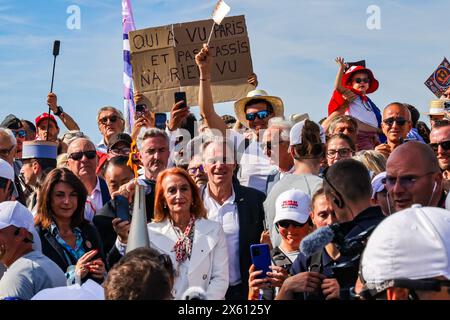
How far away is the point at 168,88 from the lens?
9961mm

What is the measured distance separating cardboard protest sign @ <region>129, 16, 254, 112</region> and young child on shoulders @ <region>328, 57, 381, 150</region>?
1046 mm

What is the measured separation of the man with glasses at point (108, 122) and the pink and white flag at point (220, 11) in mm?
2279

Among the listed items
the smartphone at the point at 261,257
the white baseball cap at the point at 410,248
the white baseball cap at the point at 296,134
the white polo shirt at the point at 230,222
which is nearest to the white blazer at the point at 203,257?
the white polo shirt at the point at 230,222

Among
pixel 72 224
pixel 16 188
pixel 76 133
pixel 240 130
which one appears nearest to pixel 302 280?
pixel 72 224

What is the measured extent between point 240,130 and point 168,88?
92cm

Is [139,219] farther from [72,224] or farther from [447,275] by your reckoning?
[447,275]

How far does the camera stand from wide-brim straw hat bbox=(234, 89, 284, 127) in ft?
29.9

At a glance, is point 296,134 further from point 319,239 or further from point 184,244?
point 319,239

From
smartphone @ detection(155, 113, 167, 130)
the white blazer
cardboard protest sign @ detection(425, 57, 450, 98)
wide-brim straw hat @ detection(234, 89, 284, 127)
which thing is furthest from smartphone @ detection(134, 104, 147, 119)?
cardboard protest sign @ detection(425, 57, 450, 98)

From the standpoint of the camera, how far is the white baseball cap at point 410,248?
2963 mm

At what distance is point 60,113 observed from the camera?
477 inches

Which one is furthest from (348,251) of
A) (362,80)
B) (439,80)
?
(439,80)
